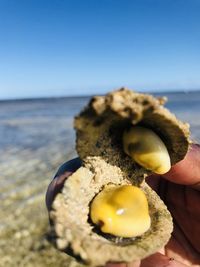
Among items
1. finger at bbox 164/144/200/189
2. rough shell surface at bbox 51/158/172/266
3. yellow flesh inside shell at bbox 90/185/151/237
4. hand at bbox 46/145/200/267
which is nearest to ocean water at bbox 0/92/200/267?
hand at bbox 46/145/200/267

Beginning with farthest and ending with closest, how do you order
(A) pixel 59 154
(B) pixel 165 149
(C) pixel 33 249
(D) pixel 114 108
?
(A) pixel 59 154 → (C) pixel 33 249 → (B) pixel 165 149 → (D) pixel 114 108

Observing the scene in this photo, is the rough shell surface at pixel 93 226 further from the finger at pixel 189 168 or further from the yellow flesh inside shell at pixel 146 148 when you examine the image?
the finger at pixel 189 168

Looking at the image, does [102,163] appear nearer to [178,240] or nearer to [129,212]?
[129,212]

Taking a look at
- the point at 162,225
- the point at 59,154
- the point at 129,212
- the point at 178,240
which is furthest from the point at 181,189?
the point at 59,154

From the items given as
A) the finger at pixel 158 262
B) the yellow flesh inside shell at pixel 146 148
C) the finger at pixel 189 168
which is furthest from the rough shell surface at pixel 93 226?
the finger at pixel 158 262

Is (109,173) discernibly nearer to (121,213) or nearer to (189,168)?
(121,213)

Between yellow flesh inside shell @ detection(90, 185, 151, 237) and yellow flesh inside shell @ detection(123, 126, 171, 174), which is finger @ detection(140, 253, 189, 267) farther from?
yellow flesh inside shell @ detection(123, 126, 171, 174)
